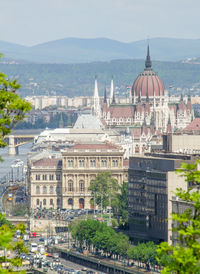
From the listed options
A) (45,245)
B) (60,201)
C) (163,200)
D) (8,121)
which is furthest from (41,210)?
(8,121)

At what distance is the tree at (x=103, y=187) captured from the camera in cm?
12912

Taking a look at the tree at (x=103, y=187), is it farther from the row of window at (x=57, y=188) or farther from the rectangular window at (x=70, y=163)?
the rectangular window at (x=70, y=163)

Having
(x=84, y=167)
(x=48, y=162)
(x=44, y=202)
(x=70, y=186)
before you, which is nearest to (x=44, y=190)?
(x=44, y=202)

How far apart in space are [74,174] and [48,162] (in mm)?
3926

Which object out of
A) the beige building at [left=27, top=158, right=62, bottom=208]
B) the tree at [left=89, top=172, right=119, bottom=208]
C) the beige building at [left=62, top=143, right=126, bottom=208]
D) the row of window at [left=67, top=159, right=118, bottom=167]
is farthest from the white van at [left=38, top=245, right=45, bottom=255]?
the row of window at [left=67, top=159, right=118, bottom=167]

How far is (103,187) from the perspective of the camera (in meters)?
133

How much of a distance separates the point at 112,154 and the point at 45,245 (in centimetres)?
3663

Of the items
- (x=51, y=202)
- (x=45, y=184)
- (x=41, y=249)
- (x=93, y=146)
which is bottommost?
(x=41, y=249)

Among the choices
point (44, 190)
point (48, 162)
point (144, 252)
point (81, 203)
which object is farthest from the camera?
point (48, 162)

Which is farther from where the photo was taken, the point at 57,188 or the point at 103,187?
the point at 57,188

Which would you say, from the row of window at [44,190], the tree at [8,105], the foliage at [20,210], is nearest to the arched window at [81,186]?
the row of window at [44,190]

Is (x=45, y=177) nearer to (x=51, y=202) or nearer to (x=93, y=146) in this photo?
(x=51, y=202)

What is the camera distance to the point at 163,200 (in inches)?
3551

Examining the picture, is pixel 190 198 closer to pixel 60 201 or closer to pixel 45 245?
pixel 45 245
